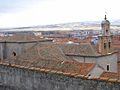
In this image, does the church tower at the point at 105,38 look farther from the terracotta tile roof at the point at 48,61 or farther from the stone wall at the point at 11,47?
the stone wall at the point at 11,47

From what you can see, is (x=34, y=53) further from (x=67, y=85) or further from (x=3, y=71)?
(x=67, y=85)

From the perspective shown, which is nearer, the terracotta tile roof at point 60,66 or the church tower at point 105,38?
the terracotta tile roof at point 60,66

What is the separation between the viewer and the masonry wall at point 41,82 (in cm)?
896

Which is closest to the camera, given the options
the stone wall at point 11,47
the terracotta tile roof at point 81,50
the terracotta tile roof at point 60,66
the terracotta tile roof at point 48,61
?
the terracotta tile roof at point 60,66

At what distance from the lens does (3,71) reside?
484 inches

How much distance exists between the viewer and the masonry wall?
29.4 feet

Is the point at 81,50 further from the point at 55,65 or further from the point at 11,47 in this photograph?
the point at 55,65

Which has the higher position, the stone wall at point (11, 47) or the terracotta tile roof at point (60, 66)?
the stone wall at point (11, 47)

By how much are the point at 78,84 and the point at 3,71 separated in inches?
162

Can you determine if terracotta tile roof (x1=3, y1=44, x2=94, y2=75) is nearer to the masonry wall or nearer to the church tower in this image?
the church tower

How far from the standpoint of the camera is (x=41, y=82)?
10.6m

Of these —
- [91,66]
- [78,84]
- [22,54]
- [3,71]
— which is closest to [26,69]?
[3,71]

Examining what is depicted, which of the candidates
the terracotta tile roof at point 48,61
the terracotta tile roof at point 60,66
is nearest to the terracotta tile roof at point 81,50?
the terracotta tile roof at point 48,61

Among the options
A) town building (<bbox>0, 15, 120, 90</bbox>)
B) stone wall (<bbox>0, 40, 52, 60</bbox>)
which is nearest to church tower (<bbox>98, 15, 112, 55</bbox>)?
town building (<bbox>0, 15, 120, 90</bbox>)
